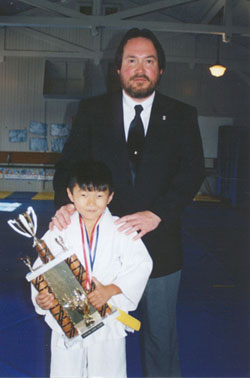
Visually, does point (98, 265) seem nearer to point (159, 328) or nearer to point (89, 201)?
point (89, 201)

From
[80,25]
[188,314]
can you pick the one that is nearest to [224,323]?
[188,314]

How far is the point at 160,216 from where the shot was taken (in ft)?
4.74

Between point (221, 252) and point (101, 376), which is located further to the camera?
point (221, 252)

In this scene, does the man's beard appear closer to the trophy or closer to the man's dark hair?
the man's dark hair

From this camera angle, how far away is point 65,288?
3.93ft

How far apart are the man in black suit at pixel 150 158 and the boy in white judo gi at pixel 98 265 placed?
0.52ft

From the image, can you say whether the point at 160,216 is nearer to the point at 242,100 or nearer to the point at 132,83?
the point at 132,83

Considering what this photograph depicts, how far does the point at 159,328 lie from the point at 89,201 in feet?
2.21

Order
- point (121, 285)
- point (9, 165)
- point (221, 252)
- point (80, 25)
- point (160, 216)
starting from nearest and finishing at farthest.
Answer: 1. point (121, 285)
2. point (160, 216)
3. point (221, 252)
4. point (80, 25)
5. point (9, 165)

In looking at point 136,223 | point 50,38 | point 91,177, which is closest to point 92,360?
point 136,223

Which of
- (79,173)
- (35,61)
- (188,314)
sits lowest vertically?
(188,314)

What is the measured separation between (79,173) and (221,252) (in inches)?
152

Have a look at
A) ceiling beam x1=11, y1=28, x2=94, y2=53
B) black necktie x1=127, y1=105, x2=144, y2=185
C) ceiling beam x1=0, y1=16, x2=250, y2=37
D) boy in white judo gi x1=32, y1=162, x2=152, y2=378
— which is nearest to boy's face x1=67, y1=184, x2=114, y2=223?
boy in white judo gi x1=32, y1=162, x2=152, y2=378

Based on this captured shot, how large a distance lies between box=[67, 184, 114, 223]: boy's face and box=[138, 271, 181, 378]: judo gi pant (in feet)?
1.44
